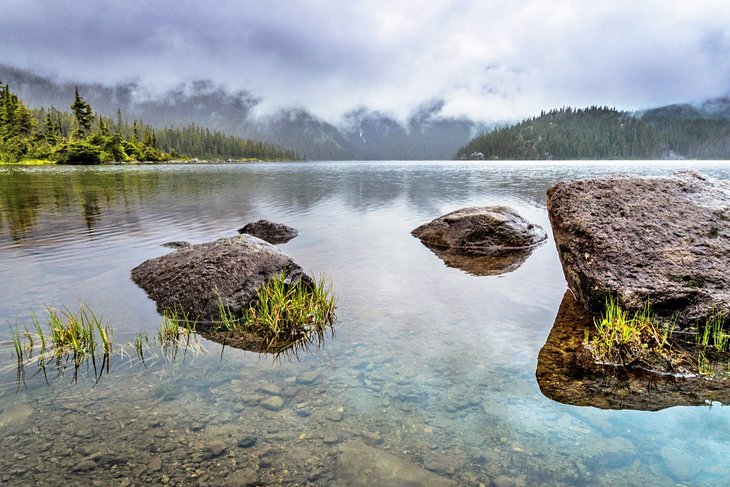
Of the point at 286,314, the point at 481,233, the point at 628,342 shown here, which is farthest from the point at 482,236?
the point at 286,314

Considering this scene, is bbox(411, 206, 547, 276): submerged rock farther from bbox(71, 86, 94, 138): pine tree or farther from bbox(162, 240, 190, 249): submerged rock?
bbox(71, 86, 94, 138): pine tree

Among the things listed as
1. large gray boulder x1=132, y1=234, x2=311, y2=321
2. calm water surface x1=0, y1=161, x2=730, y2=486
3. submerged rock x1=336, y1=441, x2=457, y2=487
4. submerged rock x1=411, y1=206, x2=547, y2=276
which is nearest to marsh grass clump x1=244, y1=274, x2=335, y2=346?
large gray boulder x1=132, y1=234, x2=311, y2=321

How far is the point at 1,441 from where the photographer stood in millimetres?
4949

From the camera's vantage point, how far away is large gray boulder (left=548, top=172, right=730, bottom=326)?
8.12m

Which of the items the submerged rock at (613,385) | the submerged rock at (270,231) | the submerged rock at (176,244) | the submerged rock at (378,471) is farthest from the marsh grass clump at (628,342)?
the submerged rock at (176,244)

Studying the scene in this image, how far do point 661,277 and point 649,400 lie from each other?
3376mm

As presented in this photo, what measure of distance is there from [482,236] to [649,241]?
27.8 feet

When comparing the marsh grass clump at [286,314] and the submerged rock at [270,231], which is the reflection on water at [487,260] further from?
the submerged rock at [270,231]

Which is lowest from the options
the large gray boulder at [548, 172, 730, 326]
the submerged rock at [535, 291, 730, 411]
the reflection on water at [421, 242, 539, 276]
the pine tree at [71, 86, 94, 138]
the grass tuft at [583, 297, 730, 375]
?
the reflection on water at [421, 242, 539, 276]

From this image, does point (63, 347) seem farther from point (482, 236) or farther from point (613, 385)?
point (482, 236)

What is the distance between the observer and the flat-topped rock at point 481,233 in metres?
17.2

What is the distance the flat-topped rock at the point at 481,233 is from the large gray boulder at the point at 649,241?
6471 millimetres

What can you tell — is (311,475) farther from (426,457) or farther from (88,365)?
(88,365)

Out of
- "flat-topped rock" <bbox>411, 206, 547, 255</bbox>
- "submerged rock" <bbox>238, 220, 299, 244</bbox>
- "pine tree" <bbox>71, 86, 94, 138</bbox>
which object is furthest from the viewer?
"pine tree" <bbox>71, 86, 94, 138</bbox>
